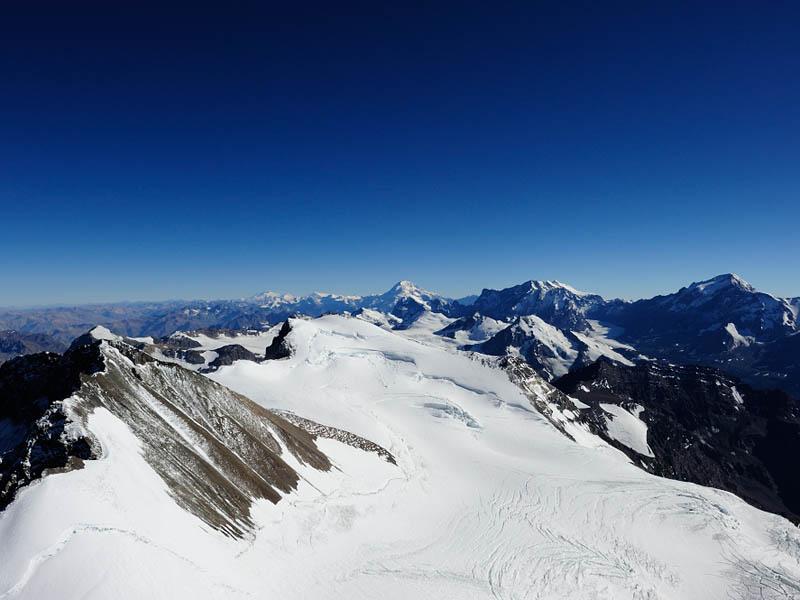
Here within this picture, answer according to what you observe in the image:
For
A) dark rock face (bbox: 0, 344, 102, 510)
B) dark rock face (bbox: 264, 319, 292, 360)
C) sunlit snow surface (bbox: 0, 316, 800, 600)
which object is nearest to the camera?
sunlit snow surface (bbox: 0, 316, 800, 600)

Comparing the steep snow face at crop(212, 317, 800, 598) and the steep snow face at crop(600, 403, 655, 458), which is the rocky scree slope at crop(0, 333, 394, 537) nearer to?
the steep snow face at crop(212, 317, 800, 598)

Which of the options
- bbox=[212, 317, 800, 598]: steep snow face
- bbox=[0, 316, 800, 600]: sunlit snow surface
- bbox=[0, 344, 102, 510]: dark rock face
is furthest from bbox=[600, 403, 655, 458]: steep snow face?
bbox=[0, 344, 102, 510]: dark rock face

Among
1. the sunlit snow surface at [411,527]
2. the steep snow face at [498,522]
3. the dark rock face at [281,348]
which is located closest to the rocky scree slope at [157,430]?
the sunlit snow surface at [411,527]

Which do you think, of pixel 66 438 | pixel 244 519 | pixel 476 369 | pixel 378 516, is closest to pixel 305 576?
pixel 244 519

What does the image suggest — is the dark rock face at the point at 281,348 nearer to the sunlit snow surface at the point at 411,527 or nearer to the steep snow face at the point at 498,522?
the steep snow face at the point at 498,522

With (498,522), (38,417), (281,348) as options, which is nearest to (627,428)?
(281,348)

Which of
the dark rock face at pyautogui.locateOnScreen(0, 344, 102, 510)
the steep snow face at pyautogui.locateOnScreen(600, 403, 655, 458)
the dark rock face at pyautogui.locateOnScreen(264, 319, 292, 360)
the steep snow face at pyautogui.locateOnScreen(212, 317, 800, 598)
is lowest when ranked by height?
the steep snow face at pyautogui.locateOnScreen(600, 403, 655, 458)

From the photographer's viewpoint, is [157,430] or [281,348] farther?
→ [281,348]

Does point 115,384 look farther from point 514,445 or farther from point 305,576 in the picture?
point 514,445

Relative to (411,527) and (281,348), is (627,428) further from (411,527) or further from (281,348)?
(411,527)
